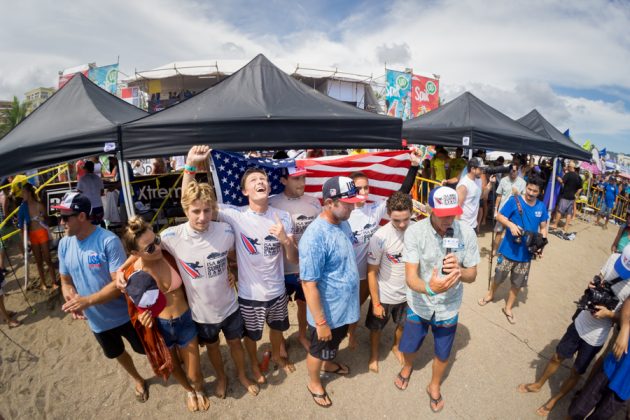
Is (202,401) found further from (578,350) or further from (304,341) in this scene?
(578,350)

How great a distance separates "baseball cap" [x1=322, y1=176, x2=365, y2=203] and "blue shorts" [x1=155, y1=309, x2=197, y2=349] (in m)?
1.70

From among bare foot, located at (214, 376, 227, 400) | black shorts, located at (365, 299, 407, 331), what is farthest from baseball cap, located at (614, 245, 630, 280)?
bare foot, located at (214, 376, 227, 400)

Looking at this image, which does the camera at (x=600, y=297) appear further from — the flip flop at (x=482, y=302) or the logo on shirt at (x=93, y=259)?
the logo on shirt at (x=93, y=259)

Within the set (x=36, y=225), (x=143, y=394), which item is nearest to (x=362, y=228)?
(x=143, y=394)

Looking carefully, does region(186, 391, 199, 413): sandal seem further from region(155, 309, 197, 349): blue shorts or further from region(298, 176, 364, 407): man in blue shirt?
region(298, 176, 364, 407): man in blue shirt

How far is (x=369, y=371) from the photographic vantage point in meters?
3.40

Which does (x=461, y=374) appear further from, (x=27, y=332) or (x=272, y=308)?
(x=27, y=332)

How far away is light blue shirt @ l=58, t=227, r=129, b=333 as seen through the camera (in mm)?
2596

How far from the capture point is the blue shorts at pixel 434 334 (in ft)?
8.84

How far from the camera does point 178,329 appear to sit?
2.62 meters

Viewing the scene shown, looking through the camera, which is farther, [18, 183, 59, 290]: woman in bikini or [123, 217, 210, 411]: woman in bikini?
[18, 183, 59, 290]: woman in bikini

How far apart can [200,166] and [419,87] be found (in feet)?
75.5

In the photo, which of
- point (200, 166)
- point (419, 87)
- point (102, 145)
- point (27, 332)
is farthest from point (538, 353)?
point (419, 87)

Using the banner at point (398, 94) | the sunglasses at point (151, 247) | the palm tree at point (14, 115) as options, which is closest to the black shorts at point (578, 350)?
the sunglasses at point (151, 247)
